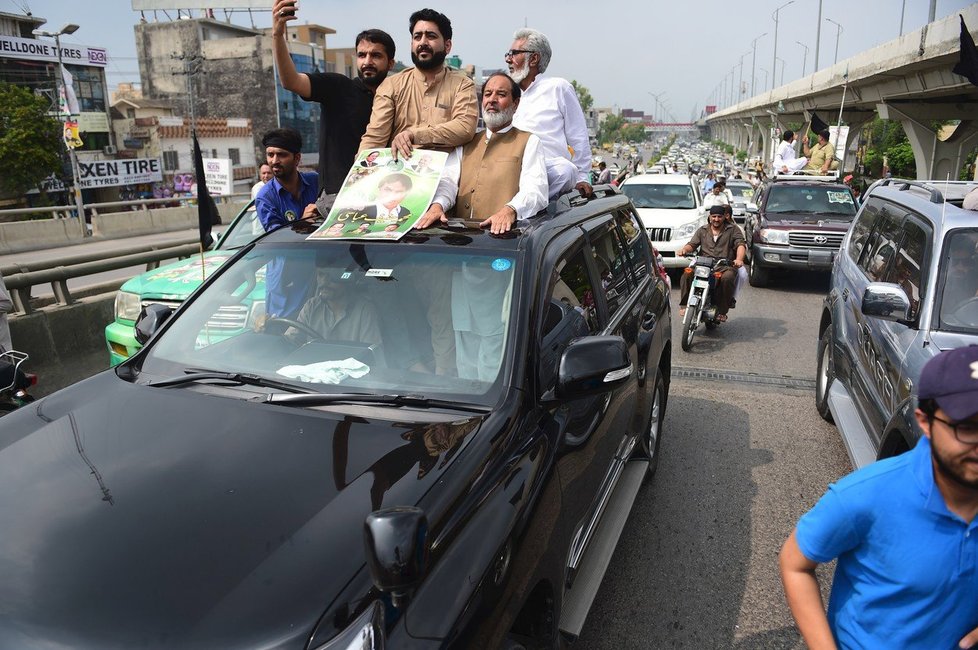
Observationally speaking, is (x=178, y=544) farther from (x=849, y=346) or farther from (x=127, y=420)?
(x=849, y=346)

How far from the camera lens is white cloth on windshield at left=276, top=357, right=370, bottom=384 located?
2.83m

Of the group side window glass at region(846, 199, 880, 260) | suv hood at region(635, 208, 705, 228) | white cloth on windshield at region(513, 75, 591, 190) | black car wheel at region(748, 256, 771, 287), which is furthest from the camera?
black car wheel at region(748, 256, 771, 287)

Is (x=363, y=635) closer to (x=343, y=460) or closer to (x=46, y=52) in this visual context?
(x=343, y=460)

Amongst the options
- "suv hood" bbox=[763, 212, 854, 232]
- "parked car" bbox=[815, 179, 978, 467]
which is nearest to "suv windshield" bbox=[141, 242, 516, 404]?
"parked car" bbox=[815, 179, 978, 467]

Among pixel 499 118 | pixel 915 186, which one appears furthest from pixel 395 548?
pixel 915 186

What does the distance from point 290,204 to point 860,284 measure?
4.28 metres

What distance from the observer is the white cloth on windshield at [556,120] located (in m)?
5.17

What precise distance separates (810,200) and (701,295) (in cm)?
622

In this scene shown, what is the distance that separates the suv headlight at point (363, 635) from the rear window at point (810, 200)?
13344mm

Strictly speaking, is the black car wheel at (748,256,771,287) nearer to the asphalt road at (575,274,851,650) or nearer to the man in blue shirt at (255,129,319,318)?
the asphalt road at (575,274,851,650)

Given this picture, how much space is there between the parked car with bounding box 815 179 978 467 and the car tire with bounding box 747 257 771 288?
726cm

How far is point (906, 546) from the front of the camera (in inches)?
74.5

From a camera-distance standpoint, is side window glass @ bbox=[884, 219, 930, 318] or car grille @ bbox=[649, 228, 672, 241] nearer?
side window glass @ bbox=[884, 219, 930, 318]

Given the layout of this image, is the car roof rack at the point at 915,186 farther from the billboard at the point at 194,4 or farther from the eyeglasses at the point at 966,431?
the billboard at the point at 194,4
